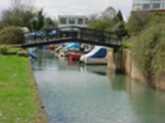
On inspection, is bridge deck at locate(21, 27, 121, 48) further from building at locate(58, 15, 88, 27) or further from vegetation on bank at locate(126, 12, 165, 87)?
building at locate(58, 15, 88, 27)

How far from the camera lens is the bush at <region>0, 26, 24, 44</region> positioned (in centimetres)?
4812

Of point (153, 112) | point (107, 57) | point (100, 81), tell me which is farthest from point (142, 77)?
point (107, 57)

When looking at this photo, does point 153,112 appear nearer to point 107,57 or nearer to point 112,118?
point 112,118

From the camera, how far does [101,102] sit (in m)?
23.4

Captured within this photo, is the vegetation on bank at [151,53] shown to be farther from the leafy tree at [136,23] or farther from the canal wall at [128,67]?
the leafy tree at [136,23]

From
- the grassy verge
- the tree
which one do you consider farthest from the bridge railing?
the tree

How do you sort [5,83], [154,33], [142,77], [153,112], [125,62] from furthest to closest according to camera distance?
1. [125,62]
2. [142,77]
3. [154,33]
4. [153,112]
5. [5,83]

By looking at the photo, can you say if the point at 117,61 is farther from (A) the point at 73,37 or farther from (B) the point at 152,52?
(B) the point at 152,52

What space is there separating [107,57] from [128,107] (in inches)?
1216

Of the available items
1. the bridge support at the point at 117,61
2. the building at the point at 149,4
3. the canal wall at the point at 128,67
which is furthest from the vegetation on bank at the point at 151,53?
the building at the point at 149,4

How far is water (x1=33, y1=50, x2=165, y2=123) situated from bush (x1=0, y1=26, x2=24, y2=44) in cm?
1480

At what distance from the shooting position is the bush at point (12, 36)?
48125mm

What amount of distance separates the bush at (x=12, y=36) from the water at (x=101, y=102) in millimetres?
14804

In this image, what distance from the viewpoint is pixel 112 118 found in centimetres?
1864
